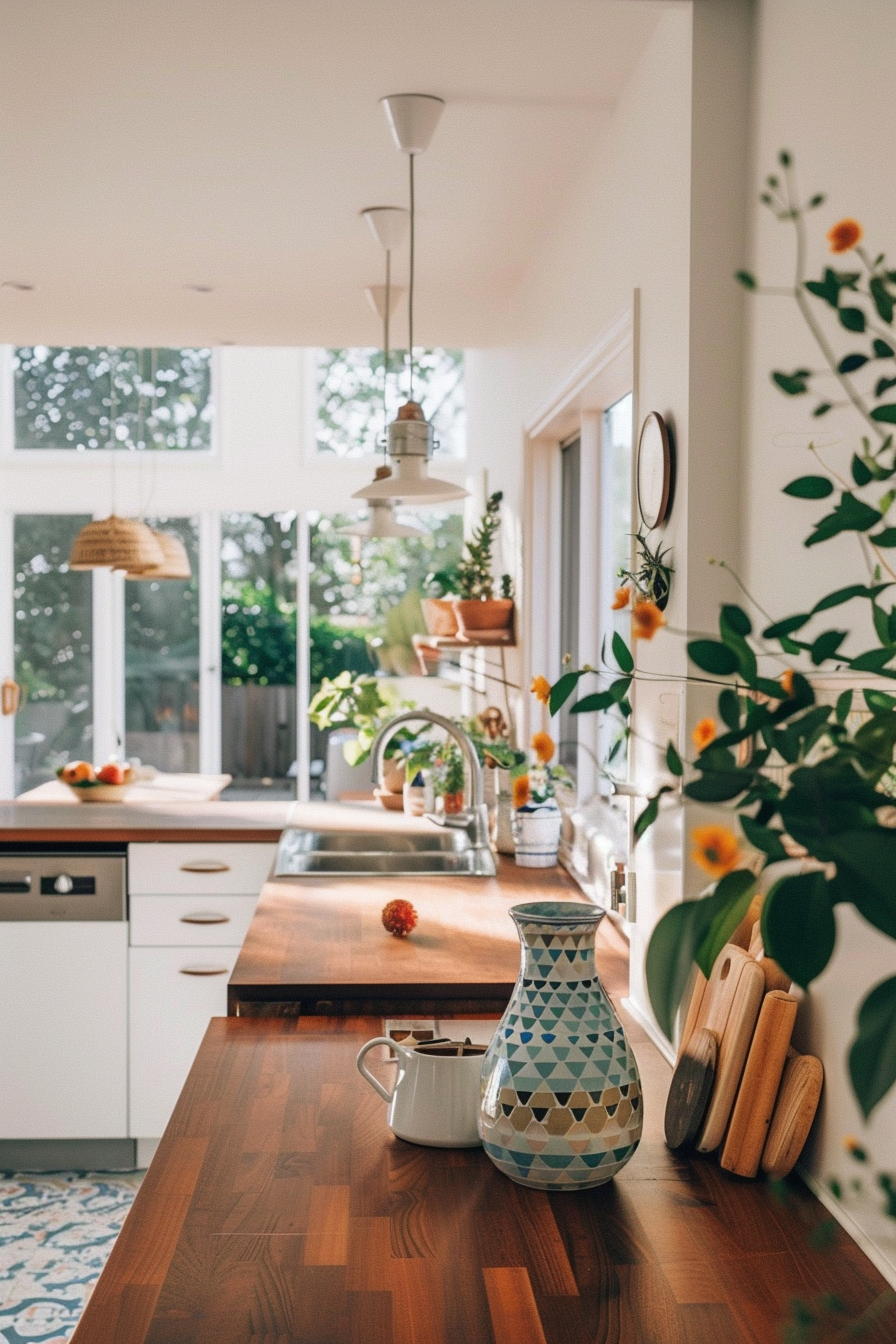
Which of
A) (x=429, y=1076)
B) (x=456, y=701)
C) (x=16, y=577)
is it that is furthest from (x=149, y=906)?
(x=16, y=577)

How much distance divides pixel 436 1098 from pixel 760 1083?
0.36 meters

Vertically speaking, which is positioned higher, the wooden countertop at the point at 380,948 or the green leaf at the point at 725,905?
the green leaf at the point at 725,905

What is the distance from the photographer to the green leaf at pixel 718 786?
0.53 metres

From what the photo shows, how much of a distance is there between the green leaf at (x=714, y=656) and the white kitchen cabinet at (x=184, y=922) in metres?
3.18

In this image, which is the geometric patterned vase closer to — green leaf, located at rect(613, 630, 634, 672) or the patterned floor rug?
green leaf, located at rect(613, 630, 634, 672)

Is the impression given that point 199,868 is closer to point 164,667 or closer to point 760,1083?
point 760,1083

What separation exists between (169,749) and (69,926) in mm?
4038

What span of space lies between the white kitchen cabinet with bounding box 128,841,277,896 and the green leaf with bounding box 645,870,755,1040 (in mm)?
3179

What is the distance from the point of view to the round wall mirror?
1.84m

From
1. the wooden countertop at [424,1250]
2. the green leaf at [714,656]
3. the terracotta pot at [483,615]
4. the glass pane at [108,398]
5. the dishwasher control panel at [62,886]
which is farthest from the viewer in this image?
the glass pane at [108,398]

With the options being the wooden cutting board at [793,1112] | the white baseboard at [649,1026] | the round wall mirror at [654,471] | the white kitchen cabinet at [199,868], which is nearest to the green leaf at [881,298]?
the wooden cutting board at [793,1112]

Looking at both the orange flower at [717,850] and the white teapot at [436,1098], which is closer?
the orange flower at [717,850]

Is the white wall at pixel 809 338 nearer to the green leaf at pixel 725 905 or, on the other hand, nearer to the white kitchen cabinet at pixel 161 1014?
the green leaf at pixel 725 905

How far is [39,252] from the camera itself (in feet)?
11.4
